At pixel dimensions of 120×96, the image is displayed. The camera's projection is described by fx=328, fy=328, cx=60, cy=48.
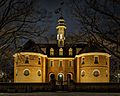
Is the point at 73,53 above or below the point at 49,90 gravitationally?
above

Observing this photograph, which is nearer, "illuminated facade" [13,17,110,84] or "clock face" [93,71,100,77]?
"clock face" [93,71,100,77]

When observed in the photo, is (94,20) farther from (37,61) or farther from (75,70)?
(75,70)

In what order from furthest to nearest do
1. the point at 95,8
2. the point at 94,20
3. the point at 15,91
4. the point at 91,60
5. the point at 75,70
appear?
the point at 75,70, the point at 91,60, the point at 15,91, the point at 94,20, the point at 95,8

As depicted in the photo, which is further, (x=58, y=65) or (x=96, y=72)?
(x=58, y=65)

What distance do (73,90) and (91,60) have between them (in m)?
29.4

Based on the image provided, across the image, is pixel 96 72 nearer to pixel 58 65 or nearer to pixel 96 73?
pixel 96 73

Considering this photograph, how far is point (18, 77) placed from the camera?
8106 cm

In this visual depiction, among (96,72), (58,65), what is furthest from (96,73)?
(58,65)

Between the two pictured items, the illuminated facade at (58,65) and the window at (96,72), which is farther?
the illuminated facade at (58,65)

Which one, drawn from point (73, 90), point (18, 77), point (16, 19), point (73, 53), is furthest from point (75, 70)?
point (16, 19)

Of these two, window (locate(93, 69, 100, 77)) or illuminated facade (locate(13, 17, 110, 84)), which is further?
illuminated facade (locate(13, 17, 110, 84))

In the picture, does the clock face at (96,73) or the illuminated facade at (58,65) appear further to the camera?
the illuminated facade at (58,65)

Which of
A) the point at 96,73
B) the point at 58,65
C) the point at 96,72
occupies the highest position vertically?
the point at 58,65

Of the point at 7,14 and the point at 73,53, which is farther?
the point at 73,53
